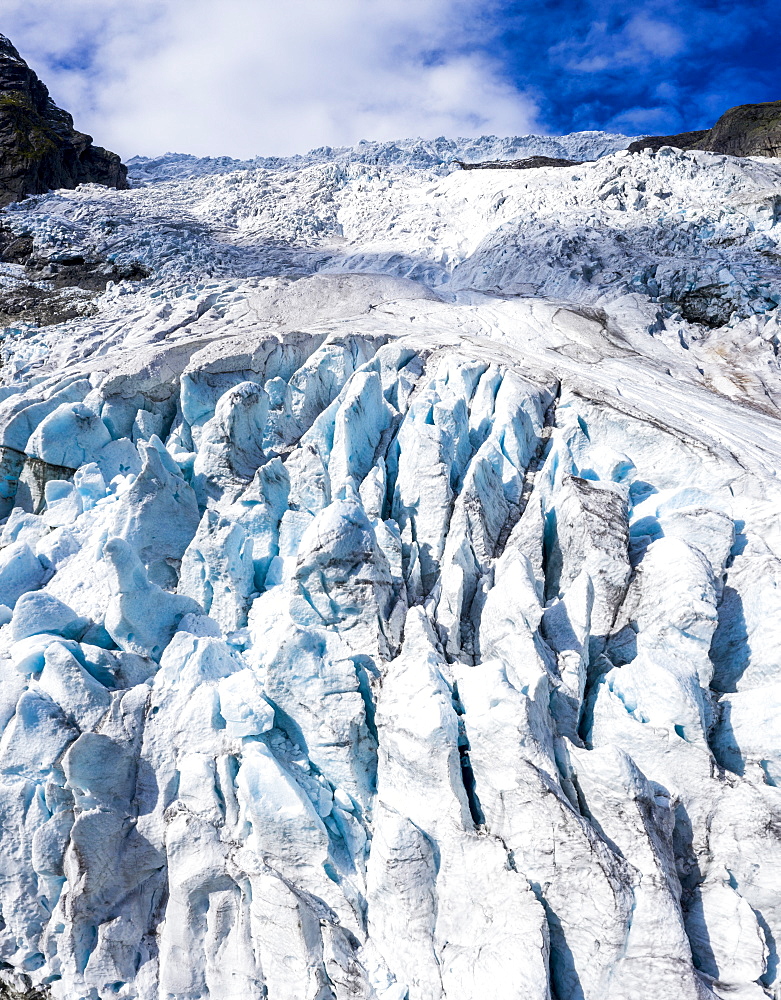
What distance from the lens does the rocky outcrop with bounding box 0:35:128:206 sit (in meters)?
31.5

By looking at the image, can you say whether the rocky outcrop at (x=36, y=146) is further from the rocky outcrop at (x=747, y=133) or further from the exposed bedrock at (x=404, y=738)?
the rocky outcrop at (x=747, y=133)

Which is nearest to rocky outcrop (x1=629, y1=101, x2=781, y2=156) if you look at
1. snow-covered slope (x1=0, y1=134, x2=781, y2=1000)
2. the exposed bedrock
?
snow-covered slope (x1=0, y1=134, x2=781, y2=1000)

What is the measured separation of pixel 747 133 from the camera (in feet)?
118

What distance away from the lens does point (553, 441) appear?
1266 centimetres

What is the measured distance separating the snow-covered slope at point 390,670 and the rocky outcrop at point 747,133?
83.8ft

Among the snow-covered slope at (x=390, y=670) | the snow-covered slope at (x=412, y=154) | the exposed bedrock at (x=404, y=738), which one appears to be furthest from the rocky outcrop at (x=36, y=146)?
the exposed bedrock at (x=404, y=738)

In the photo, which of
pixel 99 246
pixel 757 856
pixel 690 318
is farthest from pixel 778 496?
pixel 99 246

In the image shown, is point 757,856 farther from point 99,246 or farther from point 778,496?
point 99,246

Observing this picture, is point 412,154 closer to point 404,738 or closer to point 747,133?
point 747,133

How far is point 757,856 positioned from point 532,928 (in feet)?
8.95

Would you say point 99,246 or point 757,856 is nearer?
point 757,856

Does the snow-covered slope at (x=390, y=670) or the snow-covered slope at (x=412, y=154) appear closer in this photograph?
the snow-covered slope at (x=390, y=670)

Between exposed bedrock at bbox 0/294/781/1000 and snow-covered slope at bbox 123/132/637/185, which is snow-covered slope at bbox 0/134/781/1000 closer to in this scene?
exposed bedrock at bbox 0/294/781/1000

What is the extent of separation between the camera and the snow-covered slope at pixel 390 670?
21.5ft
